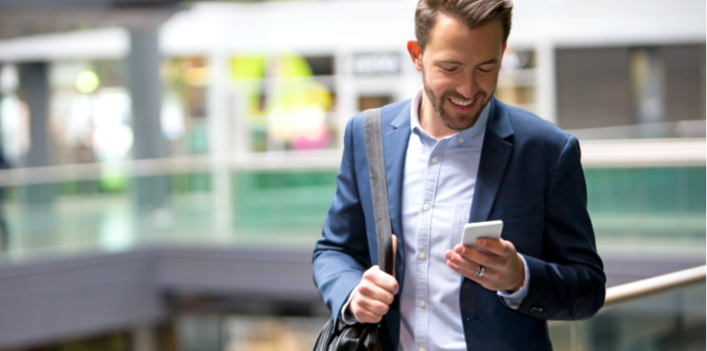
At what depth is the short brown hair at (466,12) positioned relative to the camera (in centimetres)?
144

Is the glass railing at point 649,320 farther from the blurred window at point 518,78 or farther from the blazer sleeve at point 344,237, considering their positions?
the blurred window at point 518,78

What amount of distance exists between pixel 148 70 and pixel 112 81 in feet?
19.4

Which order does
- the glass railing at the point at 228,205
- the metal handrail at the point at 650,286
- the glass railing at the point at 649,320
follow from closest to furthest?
the metal handrail at the point at 650,286 → the glass railing at the point at 649,320 → the glass railing at the point at 228,205

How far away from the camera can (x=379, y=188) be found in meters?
1.63

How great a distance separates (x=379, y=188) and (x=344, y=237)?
18 centimetres

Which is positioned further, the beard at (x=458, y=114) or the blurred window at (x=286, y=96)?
the blurred window at (x=286, y=96)

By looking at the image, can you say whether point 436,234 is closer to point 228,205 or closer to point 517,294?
point 517,294

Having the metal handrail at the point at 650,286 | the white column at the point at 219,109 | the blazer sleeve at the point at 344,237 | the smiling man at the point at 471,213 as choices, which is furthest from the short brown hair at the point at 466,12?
the white column at the point at 219,109

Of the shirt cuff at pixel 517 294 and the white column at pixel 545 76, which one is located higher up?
the white column at pixel 545 76

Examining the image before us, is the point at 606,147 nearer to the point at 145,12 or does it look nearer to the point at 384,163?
the point at 384,163

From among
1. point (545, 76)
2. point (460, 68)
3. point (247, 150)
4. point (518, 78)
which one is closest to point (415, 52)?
point (460, 68)

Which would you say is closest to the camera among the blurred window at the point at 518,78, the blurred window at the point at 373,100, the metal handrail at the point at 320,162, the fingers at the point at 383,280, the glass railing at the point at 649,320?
the fingers at the point at 383,280

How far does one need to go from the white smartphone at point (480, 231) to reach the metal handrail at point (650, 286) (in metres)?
1.49

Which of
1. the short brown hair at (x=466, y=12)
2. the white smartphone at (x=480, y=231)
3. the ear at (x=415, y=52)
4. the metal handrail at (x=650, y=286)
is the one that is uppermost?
the short brown hair at (x=466, y=12)
